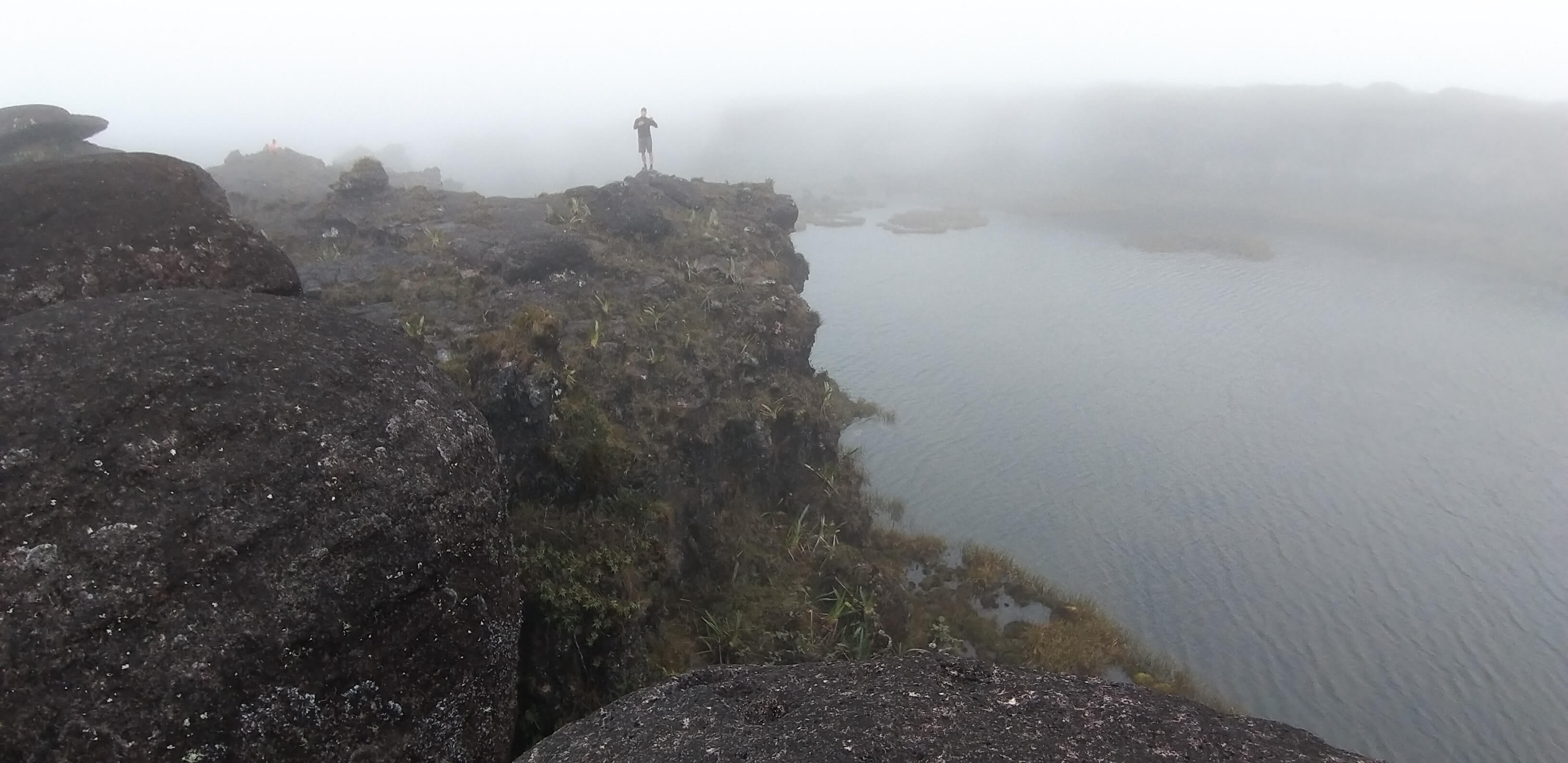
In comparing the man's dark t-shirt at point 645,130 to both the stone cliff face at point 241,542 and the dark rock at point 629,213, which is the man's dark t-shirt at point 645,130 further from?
the stone cliff face at point 241,542

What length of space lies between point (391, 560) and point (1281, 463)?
3263 centimetres

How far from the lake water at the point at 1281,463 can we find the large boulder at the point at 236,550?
19.3 m

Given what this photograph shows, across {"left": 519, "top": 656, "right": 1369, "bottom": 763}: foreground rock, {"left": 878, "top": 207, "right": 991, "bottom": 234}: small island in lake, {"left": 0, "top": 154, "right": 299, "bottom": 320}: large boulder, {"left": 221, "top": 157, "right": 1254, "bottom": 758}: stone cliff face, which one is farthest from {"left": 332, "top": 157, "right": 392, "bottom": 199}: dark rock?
{"left": 878, "top": 207, "right": 991, "bottom": 234}: small island in lake

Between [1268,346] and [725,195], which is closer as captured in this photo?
[725,195]

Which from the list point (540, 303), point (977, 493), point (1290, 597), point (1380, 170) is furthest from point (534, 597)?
point (1380, 170)

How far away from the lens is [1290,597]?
77.9 ft

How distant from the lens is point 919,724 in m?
8.04

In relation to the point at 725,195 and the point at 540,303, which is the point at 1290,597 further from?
the point at 725,195

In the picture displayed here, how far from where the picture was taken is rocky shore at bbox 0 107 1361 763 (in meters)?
7.92

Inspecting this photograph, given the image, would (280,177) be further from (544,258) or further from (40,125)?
(544,258)

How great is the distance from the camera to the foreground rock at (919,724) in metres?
7.72

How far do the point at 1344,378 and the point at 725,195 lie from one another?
102ft

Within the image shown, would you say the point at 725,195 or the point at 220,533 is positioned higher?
the point at 725,195

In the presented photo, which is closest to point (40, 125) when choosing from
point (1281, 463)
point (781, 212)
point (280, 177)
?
point (280, 177)
